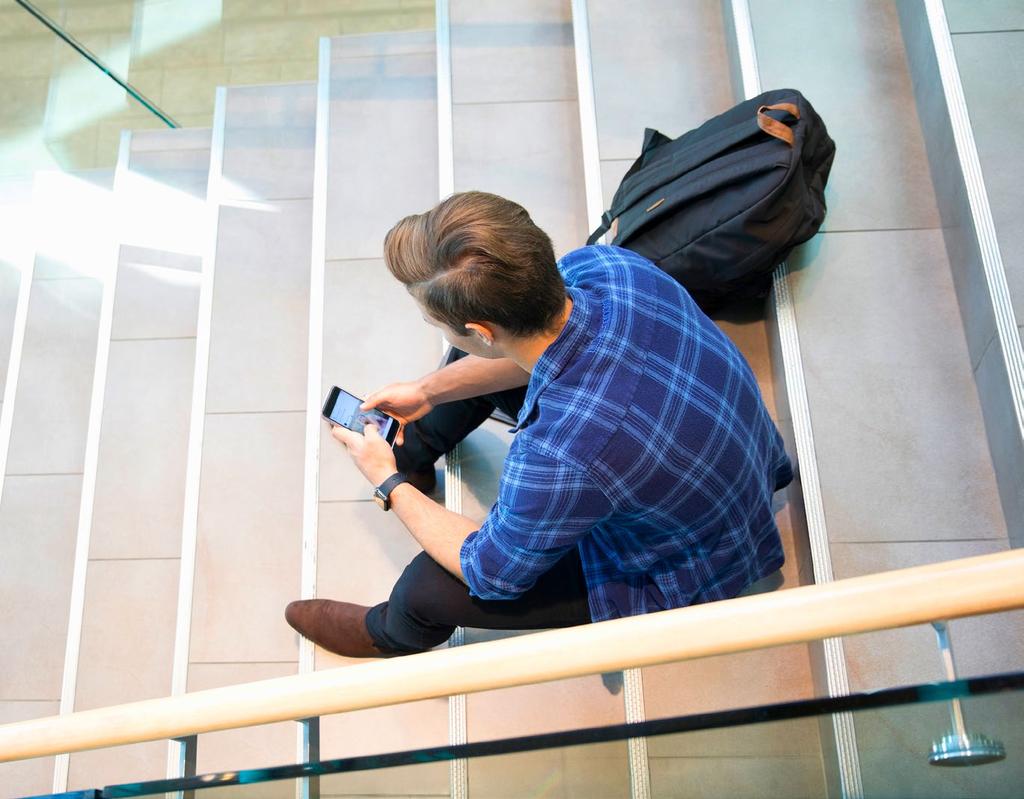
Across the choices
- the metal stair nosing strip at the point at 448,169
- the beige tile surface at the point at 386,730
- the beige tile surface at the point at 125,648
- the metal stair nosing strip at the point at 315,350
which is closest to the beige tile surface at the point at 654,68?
the metal stair nosing strip at the point at 448,169

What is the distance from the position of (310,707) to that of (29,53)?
2921mm

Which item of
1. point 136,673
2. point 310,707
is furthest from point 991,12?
point 136,673

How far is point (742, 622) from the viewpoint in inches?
38.9

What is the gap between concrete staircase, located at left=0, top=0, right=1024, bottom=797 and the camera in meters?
2.00

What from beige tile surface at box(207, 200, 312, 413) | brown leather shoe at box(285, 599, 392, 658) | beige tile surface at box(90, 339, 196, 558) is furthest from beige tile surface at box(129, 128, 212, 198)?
brown leather shoe at box(285, 599, 392, 658)

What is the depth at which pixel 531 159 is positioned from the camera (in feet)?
8.74

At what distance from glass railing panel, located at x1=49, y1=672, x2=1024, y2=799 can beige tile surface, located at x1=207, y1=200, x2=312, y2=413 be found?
1.39 meters

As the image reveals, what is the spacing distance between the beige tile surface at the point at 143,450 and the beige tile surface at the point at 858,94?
180 cm

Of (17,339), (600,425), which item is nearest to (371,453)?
(600,425)

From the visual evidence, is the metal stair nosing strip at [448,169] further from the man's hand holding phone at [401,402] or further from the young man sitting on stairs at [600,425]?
the young man sitting on stairs at [600,425]

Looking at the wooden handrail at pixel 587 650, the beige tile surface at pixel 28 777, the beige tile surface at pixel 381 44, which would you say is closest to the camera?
the wooden handrail at pixel 587 650

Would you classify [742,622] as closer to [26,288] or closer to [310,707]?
[310,707]

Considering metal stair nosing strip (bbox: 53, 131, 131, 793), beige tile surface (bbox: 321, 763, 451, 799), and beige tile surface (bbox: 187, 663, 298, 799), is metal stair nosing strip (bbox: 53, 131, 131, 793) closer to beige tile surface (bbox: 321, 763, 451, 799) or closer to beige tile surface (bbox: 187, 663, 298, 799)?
beige tile surface (bbox: 187, 663, 298, 799)

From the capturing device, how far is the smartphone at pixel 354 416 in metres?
2.05
